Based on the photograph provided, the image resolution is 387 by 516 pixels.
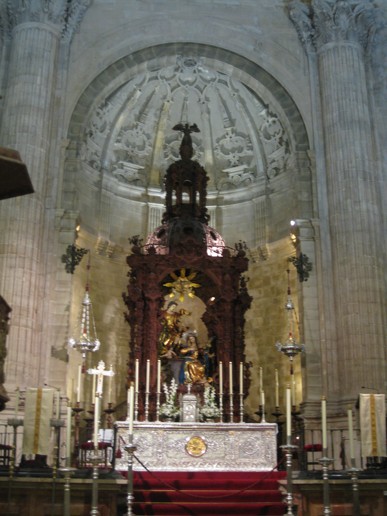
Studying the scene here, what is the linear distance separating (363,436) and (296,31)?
12.0 metres

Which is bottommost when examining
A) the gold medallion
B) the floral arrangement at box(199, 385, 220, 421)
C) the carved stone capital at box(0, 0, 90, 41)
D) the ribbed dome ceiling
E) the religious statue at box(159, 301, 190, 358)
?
the gold medallion

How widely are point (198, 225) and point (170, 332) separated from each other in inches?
107

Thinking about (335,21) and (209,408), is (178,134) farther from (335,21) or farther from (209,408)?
(209,408)

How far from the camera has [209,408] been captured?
1448 centimetres

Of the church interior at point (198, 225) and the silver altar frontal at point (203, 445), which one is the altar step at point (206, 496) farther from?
the silver altar frontal at point (203, 445)

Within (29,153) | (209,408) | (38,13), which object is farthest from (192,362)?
(38,13)

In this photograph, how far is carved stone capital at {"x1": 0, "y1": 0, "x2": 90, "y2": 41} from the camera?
57.3 ft

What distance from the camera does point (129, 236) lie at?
20641 mm

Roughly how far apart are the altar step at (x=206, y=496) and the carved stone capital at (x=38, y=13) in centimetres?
1123

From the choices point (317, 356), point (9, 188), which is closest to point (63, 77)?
point (317, 356)

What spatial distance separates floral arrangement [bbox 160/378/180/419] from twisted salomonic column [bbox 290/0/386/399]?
374 cm

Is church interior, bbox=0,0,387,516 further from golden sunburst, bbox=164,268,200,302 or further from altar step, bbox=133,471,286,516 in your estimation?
altar step, bbox=133,471,286,516

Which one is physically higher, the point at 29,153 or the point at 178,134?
the point at 178,134

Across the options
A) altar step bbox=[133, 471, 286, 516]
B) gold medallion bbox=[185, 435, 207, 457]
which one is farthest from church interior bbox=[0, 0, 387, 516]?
altar step bbox=[133, 471, 286, 516]
